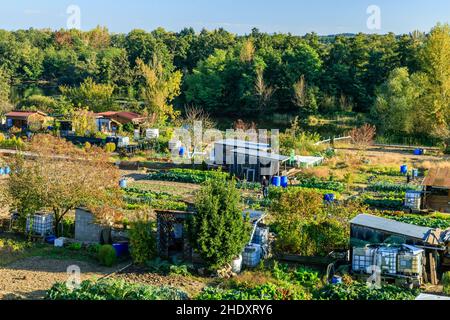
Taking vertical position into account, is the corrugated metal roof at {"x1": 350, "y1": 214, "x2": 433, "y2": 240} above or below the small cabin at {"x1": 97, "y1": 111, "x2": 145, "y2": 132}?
below

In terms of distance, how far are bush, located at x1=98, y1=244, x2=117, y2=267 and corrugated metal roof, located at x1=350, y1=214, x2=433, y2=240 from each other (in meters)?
5.67

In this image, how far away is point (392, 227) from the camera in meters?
14.9

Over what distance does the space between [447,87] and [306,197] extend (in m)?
22.9

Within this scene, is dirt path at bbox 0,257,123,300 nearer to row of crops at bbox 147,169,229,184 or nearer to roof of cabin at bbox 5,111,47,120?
row of crops at bbox 147,169,229,184

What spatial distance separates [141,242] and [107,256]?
2.78 feet

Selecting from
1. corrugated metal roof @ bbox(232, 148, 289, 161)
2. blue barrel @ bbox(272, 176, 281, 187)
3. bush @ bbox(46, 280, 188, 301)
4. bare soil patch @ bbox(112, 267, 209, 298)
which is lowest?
bare soil patch @ bbox(112, 267, 209, 298)

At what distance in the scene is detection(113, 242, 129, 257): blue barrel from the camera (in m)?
15.3

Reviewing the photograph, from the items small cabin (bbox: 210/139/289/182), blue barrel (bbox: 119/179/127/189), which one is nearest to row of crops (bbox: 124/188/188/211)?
blue barrel (bbox: 119/179/127/189)

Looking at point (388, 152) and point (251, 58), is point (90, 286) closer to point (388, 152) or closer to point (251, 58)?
point (388, 152)

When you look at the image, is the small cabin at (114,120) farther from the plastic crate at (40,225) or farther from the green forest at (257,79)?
the plastic crate at (40,225)

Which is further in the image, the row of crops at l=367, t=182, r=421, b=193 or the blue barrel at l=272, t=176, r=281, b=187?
the blue barrel at l=272, t=176, r=281, b=187

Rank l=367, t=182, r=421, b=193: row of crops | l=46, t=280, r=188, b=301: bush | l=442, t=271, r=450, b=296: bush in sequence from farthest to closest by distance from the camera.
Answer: l=367, t=182, r=421, b=193: row of crops
l=442, t=271, r=450, b=296: bush
l=46, t=280, r=188, b=301: bush

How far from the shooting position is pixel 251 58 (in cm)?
4478

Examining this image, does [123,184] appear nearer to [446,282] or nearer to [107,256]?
[107,256]
